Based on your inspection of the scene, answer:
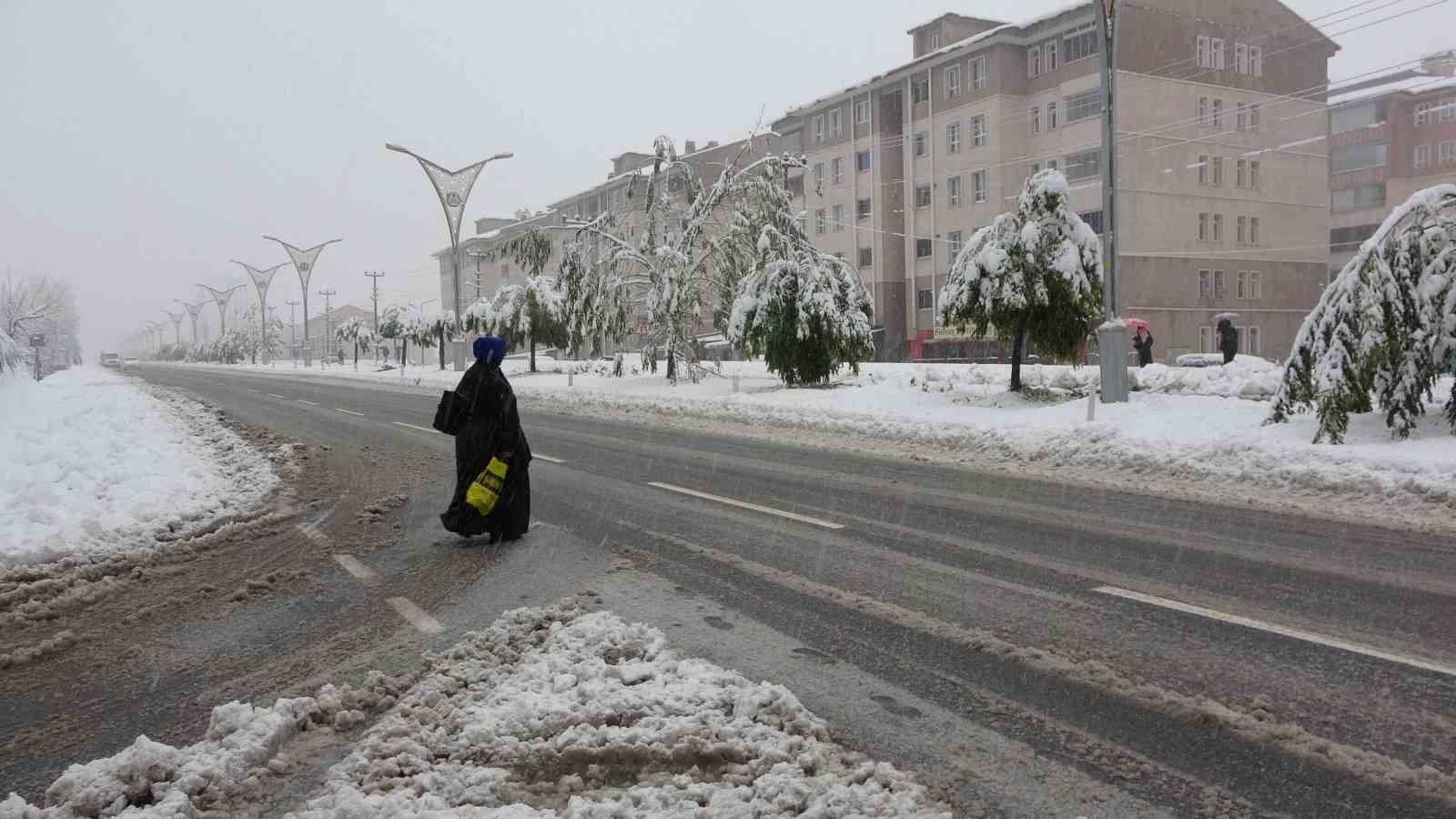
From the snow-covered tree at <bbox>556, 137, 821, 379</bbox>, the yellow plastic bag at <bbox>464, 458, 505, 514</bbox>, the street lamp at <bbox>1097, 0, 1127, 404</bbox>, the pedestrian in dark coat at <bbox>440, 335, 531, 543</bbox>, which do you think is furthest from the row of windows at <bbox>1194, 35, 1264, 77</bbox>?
the yellow plastic bag at <bbox>464, 458, 505, 514</bbox>

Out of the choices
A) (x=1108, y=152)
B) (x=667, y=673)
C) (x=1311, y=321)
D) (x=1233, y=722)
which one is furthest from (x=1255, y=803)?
(x=1108, y=152)

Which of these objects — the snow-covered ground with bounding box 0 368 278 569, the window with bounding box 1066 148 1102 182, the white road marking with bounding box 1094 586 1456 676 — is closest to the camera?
the white road marking with bounding box 1094 586 1456 676

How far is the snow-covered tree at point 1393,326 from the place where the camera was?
10.4 m

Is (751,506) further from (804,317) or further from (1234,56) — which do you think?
(1234,56)

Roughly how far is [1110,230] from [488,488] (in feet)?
38.2

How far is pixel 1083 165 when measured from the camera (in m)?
45.8

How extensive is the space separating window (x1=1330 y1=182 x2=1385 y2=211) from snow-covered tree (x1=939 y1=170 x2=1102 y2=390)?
59.1 metres

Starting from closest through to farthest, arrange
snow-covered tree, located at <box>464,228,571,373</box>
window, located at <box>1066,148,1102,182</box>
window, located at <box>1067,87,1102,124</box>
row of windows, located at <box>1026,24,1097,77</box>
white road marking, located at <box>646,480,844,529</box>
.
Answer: white road marking, located at <box>646,480,844,529</box>
window, located at <box>1067,87,1102,124</box>
window, located at <box>1066,148,1102,182</box>
snow-covered tree, located at <box>464,228,571,373</box>
row of windows, located at <box>1026,24,1097,77</box>

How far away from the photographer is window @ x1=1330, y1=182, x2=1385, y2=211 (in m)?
63.9

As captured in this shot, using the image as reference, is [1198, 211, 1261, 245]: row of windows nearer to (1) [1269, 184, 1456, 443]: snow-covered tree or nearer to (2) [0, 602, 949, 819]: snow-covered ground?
(1) [1269, 184, 1456, 443]: snow-covered tree

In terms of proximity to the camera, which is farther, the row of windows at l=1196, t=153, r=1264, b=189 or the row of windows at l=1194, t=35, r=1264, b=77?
the row of windows at l=1194, t=35, r=1264, b=77

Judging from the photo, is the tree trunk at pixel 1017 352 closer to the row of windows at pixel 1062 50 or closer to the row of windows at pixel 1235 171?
the row of windows at pixel 1062 50

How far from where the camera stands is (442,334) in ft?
204

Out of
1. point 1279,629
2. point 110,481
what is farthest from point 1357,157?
point 110,481
